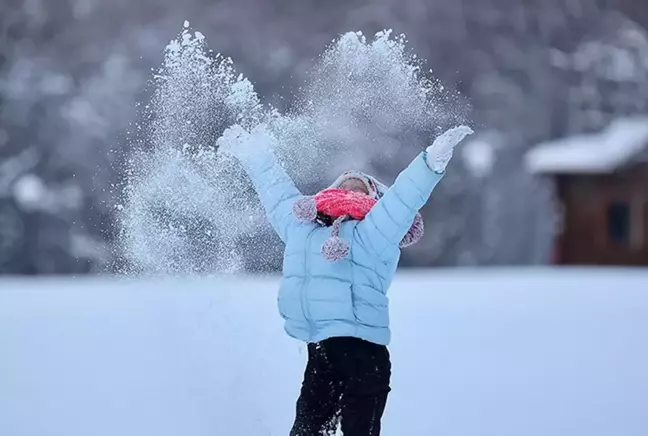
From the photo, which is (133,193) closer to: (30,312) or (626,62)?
(30,312)

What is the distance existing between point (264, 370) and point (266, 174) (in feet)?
2.63

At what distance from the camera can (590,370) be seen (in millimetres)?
4281

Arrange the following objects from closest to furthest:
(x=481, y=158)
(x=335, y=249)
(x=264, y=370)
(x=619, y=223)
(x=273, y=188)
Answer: (x=335, y=249), (x=273, y=188), (x=264, y=370), (x=619, y=223), (x=481, y=158)

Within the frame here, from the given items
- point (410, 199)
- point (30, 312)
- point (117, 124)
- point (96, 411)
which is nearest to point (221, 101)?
point (410, 199)

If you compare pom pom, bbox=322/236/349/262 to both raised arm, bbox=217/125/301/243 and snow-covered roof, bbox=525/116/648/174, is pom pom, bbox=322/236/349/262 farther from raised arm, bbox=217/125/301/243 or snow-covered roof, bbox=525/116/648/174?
snow-covered roof, bbox=525/116/648/174

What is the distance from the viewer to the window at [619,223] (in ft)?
50.3

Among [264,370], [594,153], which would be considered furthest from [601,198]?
[264,370]

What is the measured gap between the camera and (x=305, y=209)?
97.3 inches

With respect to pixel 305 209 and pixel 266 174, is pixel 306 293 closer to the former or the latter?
pixel 305 209

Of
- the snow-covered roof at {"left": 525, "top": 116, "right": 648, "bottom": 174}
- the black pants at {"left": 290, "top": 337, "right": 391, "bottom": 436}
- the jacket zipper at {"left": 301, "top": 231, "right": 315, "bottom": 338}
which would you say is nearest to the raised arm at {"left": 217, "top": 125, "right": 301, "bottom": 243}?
the jacket zipper at {"left": 301, "top": 231, "right": 315, "bottom": 338}

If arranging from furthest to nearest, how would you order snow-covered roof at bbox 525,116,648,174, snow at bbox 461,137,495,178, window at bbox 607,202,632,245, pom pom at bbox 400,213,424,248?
1. snow at bbox 461,137,495,178
2. window at bbox 607,202,632,245
3. snow-covered roof at bbox 525,116,648,174
4. pom pom at bbox 400,213,424,248

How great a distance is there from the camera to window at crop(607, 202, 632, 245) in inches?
604

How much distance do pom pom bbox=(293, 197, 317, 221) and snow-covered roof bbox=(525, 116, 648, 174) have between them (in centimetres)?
1319

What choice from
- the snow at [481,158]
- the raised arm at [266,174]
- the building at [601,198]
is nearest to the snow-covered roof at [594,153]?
the building at [601,198]
